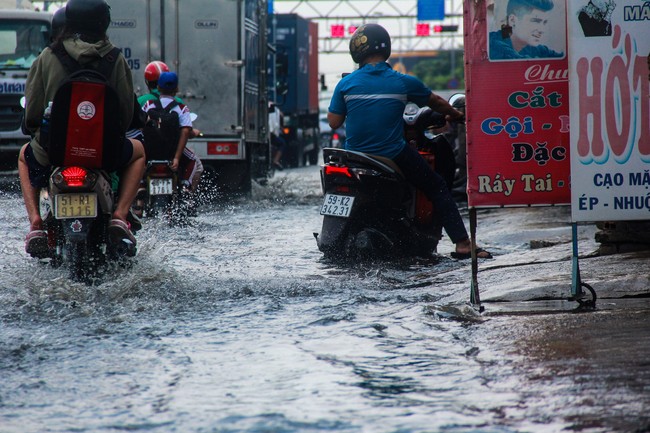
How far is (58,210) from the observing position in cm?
685

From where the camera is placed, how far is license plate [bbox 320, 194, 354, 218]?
9086 millimetres

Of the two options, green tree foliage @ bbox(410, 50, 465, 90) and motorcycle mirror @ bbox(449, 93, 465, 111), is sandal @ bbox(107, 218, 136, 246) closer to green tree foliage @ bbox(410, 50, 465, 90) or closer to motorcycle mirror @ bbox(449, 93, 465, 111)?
motorcycle mirror @ bbox(449, 93, 465, 111)

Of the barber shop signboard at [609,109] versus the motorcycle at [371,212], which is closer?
the barber shop signboard at [609,109]

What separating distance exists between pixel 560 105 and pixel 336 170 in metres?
3.02

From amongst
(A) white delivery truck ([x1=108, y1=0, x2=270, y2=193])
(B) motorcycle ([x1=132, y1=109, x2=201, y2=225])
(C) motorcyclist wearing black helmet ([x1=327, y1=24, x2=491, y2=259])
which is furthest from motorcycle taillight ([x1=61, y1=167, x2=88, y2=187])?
(A) white delivery truck ([x1=108, y1=0, x2=270, y2=193])

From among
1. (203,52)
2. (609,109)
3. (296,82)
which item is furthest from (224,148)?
(296,82)

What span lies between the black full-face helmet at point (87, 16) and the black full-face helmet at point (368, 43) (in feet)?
8.54

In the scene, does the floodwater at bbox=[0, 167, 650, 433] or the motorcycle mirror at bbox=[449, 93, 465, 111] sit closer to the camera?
the floodwater at bbox=[0, 167, 650, 433]

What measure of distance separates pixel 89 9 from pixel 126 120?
0.69 meters

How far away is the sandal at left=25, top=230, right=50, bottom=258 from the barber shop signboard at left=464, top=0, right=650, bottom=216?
98.1 inches

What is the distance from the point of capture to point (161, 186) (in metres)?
12.8

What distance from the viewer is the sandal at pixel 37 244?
7.05 m

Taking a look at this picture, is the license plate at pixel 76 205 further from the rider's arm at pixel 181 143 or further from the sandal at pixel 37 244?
the rider's arm at pixel 181 143

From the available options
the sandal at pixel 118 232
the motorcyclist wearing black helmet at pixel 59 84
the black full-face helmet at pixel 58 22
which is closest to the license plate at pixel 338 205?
the motorcyclist wearing black helmet at pixel 59 84
